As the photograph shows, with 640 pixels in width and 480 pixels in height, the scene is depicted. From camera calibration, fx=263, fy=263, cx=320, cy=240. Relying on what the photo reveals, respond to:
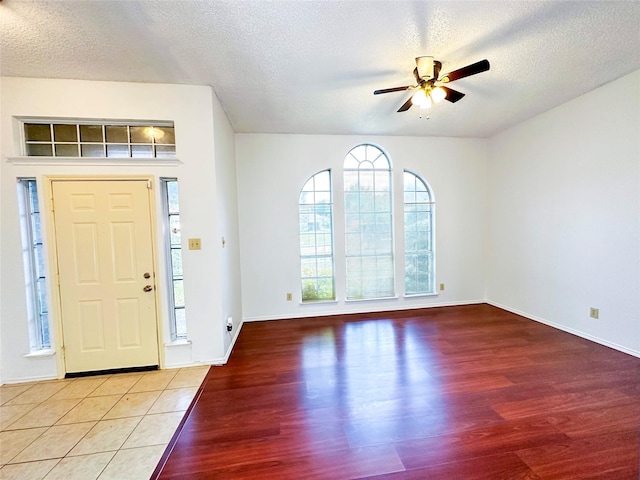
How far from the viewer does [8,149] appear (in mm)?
2438

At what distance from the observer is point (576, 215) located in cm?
321

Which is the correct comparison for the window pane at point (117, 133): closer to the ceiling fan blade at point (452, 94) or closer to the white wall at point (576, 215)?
the ceiling fan blade at point (452, 94)

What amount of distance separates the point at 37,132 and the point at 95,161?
2.17 ft

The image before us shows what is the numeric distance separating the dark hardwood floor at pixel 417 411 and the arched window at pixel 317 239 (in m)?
1.12

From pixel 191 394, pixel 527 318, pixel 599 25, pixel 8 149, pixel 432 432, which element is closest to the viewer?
pixel 432 432

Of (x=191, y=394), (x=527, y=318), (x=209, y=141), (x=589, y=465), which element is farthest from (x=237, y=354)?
(x=527, y=318)

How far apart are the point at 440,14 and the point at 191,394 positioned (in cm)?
354

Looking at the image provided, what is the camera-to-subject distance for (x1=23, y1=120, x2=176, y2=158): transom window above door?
2.56 m

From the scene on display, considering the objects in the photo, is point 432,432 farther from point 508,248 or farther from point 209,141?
point 508,248

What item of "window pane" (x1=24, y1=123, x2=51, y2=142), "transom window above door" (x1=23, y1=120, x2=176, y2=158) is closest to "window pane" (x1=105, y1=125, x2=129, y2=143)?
"transom window above door" (x1=23, y1=120, x2=176, y2=158)

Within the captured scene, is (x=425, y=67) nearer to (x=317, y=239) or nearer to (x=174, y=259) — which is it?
(x=317, y=239)

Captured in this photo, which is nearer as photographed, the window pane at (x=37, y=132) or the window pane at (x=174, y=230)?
the window pane at (x=37, y=132)

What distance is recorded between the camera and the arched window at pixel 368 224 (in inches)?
171

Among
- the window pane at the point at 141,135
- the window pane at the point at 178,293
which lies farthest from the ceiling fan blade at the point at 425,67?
the window pane at the point at 178,293
